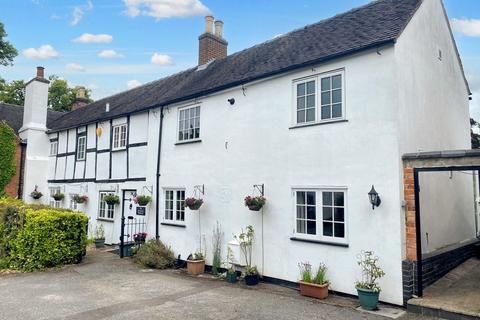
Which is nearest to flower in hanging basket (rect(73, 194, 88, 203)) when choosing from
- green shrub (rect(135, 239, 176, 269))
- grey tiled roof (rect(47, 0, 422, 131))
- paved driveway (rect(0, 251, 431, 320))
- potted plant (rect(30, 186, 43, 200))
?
grey tiled roof (rect(47, 0, 422, 131))

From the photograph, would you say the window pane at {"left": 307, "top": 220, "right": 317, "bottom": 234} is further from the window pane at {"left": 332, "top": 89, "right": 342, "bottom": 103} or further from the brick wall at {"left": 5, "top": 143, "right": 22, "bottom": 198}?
the brick wall at {"left": 5, "top": 143, "right": 22, "bottom": 198}

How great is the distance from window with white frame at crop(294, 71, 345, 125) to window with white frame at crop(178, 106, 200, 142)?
3.92m

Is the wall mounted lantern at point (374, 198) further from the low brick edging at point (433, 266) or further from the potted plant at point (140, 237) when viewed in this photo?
the potted plant at point (140, 237)

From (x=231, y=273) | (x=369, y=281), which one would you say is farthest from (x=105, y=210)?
(x=369, y=281)

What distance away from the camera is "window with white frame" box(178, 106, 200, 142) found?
458 inches

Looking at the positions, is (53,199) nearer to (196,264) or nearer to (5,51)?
(196,264)

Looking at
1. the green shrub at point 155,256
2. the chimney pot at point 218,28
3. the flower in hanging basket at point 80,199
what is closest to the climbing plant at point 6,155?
the flower in hanging basket at point 80,199

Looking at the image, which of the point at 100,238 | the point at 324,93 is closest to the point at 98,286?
the point at 100,238

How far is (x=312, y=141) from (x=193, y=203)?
13.6ft

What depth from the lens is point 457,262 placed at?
9.73 metres

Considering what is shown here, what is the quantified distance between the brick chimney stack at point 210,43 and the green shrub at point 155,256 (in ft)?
27.4

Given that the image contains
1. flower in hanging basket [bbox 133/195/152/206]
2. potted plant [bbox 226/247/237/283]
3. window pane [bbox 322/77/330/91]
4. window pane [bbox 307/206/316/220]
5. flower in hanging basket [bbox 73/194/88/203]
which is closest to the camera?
window pane [bbox 307/206/316/220]

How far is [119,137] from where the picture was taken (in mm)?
14781

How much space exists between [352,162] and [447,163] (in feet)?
5.98
